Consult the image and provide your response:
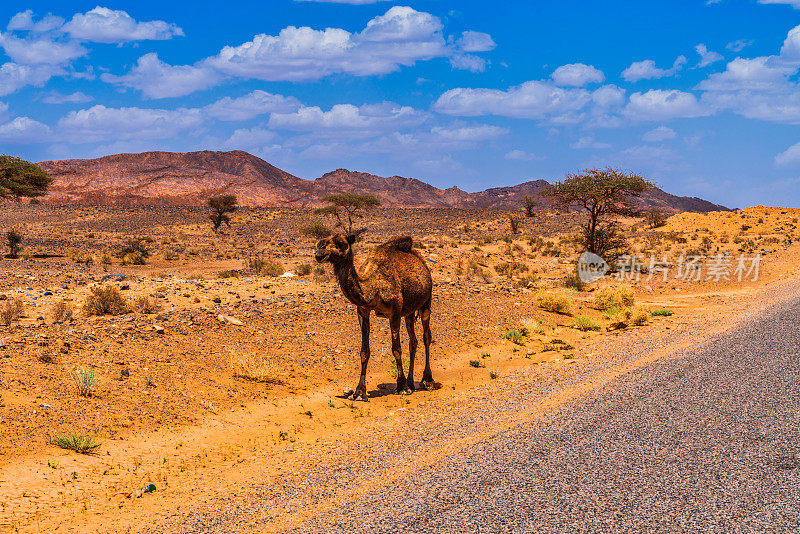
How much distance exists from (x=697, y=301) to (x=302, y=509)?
18.7m

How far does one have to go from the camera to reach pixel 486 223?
6331 cm

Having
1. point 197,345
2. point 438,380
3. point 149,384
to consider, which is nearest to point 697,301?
point 438,380

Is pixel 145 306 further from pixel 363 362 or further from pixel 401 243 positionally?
pixel 401 243

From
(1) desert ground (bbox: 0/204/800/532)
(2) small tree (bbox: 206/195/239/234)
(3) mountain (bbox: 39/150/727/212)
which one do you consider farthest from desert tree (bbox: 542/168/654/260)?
(3) mountain (bbox: 39/150/727/212)

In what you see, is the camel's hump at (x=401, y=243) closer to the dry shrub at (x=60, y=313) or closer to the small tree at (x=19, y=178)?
the dry shrub at (x=60, y=313)

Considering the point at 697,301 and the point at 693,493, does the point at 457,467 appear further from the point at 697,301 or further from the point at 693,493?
the point at 697,301

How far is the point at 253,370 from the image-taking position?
422 inches

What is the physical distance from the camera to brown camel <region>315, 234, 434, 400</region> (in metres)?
9.19

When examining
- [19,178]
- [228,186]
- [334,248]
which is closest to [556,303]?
[334,248]

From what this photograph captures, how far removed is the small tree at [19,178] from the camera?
40000mm

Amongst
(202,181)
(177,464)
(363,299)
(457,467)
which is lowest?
(177,464)

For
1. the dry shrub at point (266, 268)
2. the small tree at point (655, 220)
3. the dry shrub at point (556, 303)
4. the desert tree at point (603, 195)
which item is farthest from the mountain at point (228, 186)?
the dry shrub at point (556, 303)

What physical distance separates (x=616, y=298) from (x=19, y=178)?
133ft

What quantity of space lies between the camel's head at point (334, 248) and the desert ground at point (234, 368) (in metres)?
2.52
